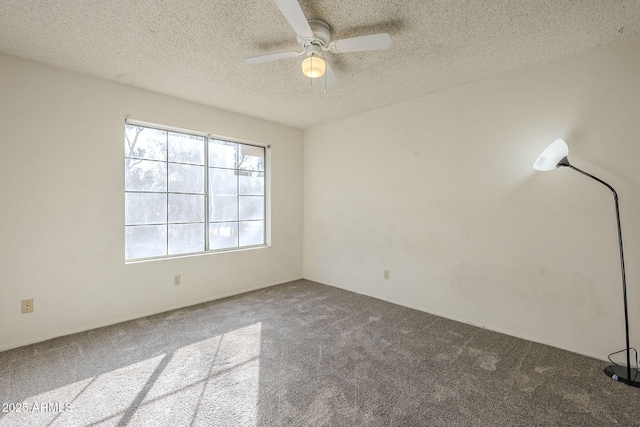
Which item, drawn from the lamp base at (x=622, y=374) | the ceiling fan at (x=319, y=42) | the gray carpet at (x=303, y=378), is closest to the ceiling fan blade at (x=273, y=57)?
the ceiling fan at (x=319, y=42)

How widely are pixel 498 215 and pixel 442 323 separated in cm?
125

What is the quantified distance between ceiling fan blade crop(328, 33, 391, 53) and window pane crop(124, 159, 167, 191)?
2500 millimetres

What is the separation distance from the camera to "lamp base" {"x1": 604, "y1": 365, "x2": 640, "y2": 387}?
6.58 ft

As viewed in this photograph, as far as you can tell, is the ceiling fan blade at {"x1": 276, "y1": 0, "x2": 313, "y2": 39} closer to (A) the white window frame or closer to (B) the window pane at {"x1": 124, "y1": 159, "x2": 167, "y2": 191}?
(A) the white window frame

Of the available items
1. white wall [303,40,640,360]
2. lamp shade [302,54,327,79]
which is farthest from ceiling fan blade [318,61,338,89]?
white wall [303,40,640,360]

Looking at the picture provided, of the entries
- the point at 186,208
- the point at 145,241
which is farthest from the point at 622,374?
the point at 145,241

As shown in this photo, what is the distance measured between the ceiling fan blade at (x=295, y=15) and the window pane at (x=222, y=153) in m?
2.42

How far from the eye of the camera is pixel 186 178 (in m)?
3.65

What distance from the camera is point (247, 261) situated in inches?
163

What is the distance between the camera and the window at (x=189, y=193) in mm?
3275

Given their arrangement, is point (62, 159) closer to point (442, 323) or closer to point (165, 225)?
point (165, 225)

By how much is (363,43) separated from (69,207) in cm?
299

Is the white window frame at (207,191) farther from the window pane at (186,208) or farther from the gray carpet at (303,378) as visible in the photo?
the gray carpet at (303,378)

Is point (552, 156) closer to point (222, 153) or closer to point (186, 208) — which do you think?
point (222, 153)
